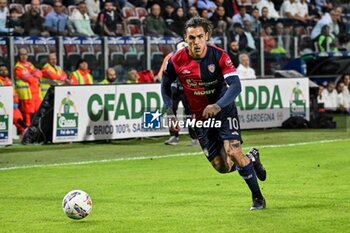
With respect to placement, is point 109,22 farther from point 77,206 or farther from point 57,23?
point 77,206

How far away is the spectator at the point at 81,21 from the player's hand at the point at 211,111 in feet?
46.7

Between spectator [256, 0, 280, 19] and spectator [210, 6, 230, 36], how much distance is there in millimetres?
2146

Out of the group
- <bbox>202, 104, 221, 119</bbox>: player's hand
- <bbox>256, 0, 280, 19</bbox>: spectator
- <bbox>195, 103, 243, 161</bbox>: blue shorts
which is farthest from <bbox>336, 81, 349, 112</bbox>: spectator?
<bbox>202, 104, 221, 119</bbox>: player's hand

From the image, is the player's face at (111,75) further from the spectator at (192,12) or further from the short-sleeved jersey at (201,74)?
the short-sleeved jersey at (201,74)

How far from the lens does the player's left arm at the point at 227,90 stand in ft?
31.7

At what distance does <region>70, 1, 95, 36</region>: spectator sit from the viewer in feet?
77.3

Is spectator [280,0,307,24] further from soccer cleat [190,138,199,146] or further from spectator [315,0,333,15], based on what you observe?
soccer cleat [190,138,199,146]

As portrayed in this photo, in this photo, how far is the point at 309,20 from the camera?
3123 centimetres

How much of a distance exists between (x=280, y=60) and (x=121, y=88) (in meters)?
8.85

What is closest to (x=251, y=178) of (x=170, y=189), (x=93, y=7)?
(x=170, y=189)

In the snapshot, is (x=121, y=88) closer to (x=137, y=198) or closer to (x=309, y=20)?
(x=137, y=198)

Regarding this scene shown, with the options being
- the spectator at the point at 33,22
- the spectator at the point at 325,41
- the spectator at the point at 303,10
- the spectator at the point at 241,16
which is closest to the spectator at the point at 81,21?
the spectator at the point at 33,22

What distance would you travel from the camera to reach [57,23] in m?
23.2

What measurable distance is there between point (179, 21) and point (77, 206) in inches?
656
